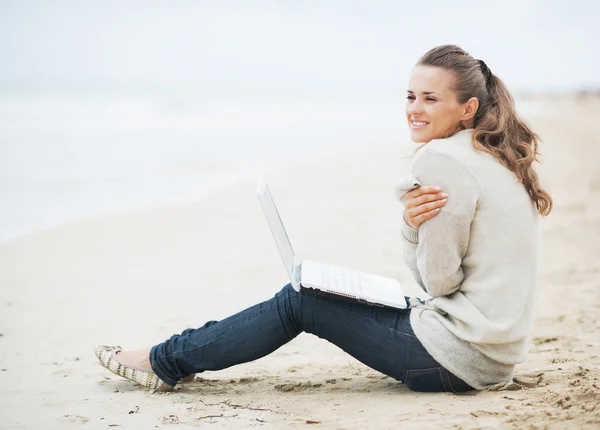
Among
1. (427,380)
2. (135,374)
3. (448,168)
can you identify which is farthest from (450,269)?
(135,374)

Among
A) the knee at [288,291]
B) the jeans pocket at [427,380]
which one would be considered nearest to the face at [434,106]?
the knee at [288,291]

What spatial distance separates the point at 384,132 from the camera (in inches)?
696

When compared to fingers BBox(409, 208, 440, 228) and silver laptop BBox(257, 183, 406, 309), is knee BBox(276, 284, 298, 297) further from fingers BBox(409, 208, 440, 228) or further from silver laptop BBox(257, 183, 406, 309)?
fingers BBox(409, 208, 440, 228)

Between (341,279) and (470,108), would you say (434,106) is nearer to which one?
(470,108)

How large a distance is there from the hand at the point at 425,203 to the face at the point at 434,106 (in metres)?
0.36

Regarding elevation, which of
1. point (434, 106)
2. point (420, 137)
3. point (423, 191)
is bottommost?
point (423, 191)

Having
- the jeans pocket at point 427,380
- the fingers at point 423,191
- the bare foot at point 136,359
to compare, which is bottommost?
the jeans pocket at point 427,380

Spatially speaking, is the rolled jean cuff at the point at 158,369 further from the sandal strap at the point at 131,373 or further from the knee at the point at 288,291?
the knee at the point at 288,291

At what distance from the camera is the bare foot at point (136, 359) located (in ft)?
10.4

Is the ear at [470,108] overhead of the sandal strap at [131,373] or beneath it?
overhead

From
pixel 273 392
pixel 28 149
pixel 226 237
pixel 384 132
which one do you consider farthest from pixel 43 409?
pixel 384 132

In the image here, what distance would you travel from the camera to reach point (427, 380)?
285 centimetres

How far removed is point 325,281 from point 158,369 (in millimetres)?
852

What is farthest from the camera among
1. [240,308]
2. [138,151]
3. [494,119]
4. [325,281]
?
[138,151]
